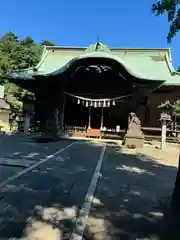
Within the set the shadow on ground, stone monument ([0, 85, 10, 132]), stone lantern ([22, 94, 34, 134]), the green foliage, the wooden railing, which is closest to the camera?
the shadow on ground

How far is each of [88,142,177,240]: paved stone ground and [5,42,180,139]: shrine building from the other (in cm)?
912

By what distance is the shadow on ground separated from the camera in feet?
10.6

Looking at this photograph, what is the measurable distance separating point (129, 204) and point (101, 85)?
13086 millimetres

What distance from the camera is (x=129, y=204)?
14.3ft

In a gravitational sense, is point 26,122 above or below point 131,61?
below

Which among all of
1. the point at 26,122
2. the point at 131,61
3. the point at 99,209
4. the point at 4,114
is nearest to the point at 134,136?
the point at 26,122

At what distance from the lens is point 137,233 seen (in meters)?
3.27

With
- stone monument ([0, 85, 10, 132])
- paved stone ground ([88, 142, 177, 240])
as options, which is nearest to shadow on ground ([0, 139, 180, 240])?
paved stone ground ([88, 142, 177, 240])

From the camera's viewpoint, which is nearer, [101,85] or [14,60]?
[101,85]

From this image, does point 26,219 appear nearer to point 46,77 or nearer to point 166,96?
point 46,77

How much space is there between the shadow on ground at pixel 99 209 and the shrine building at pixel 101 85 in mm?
9948

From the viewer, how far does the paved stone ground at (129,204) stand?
3318 mm

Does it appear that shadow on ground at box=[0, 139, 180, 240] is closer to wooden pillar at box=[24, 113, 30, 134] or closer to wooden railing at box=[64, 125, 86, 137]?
wooden pillar at box=[24, 113, 30, 134]

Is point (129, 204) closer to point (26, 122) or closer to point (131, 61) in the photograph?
point (26, 122)
